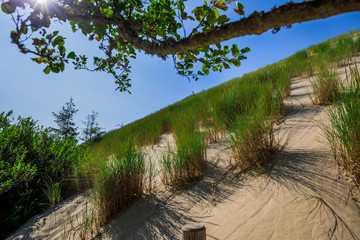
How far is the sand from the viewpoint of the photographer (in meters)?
1.56

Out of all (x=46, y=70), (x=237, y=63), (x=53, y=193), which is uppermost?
(x=46, y=70)

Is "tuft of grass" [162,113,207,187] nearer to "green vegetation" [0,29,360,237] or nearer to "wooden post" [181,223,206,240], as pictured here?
"green vegetation" [0,29,360,237]

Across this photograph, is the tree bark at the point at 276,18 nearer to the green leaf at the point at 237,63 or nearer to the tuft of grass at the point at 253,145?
the green leaf at the point at 237,63

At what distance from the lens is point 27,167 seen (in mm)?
3295

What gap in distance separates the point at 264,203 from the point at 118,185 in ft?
5.35

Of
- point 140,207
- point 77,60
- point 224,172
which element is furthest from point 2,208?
point 224,172

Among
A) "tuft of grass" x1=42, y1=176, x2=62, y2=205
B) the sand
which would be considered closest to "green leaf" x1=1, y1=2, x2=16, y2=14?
the sand

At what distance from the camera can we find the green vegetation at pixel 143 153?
7.27 ft

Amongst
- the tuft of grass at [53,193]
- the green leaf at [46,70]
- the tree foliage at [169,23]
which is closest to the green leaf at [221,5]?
the tree foliage at [169,23]

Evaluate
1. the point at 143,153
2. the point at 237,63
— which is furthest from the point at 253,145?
the point at 143,153

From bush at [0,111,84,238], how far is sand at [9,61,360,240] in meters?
0.46

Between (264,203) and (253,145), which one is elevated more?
(253,145)

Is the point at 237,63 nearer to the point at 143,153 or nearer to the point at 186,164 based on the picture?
the point at 186,164

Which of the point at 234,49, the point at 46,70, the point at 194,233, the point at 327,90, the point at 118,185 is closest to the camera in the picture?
the point at 194,233
